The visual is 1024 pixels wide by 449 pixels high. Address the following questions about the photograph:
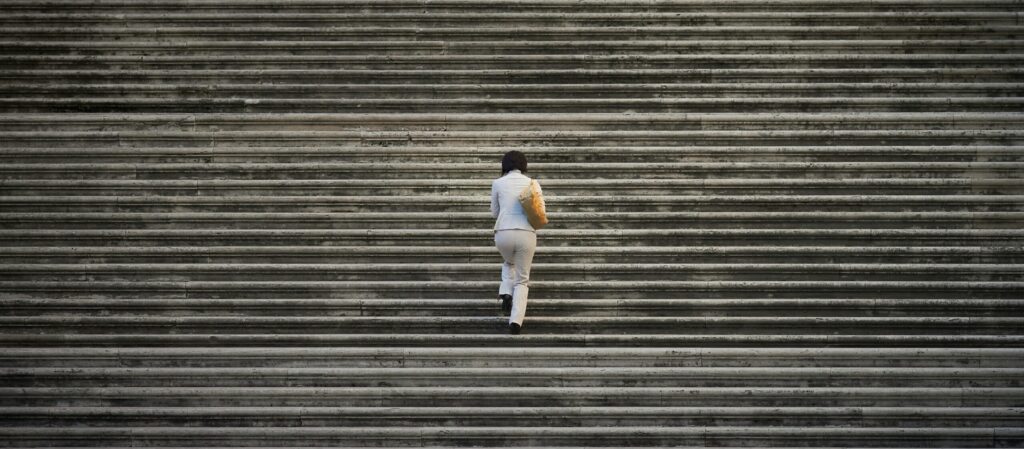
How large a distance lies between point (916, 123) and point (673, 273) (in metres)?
2.56

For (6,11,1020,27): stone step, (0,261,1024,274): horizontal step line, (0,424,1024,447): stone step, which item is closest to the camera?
(0,424,1024,447): stone step

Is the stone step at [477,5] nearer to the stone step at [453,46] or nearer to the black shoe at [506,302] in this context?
the stone step at [453,46]

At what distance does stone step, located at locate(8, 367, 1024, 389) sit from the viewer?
9.22 metres

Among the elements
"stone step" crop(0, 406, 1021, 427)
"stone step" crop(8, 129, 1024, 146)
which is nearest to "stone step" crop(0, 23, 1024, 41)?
"stone step" crop(8, 129, 1024, 146)

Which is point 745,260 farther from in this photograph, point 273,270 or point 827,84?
point 273,270

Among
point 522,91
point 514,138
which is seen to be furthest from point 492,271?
point 522,91

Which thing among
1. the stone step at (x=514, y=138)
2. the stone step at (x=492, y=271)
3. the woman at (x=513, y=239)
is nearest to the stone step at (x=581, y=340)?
the woman at (x=513, y=239)

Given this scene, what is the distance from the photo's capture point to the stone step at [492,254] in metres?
9.86

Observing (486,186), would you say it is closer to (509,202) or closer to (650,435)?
(509,202)

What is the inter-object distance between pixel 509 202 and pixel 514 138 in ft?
4.57

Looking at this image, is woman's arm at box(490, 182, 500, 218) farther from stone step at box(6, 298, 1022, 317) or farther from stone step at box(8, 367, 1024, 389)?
stone step at box(8, 367, 1024, 389)

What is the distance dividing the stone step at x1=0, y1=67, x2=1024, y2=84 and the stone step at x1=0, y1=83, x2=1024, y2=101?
78mm

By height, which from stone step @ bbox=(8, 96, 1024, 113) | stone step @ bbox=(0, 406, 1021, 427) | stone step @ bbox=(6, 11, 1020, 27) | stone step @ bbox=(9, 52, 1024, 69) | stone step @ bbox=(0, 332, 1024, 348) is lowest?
stone step @ bbox=(0, 406, 1021, 427)

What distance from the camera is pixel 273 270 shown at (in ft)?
32.6
